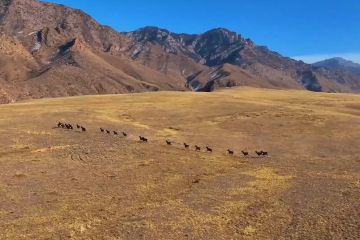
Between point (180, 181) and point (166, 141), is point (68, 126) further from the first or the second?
point (180, 181)

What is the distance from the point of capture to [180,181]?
1554 inches

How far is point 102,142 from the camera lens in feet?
185

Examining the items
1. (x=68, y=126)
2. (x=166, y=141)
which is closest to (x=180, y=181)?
(x=166, y=141)

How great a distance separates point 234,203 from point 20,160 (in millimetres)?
21868

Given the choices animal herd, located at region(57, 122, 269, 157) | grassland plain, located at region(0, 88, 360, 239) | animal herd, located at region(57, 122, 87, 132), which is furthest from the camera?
animal herd, located at region(57, 122, 87, 132)

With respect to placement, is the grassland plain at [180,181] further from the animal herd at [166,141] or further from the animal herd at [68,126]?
the animal herd at [68,126]

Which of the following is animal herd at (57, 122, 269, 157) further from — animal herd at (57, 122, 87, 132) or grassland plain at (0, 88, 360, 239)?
grassland plain at (0, 88, 360, 239)

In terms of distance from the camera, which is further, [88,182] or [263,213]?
[88,182]

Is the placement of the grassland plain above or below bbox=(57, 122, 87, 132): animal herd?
below

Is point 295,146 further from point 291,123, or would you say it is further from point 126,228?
point 126,228

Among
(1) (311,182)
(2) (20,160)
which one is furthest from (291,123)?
(2) (20,160)

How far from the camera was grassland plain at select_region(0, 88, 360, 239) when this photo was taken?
28.9 meters

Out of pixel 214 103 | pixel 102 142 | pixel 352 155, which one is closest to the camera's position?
pixel 352 155

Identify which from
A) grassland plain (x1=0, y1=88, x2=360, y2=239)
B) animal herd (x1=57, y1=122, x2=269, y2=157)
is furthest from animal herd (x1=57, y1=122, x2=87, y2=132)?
grassland plain (x1=0, y1=88, x2=360, y2=239)
